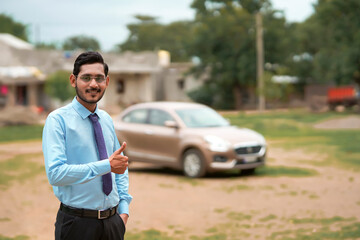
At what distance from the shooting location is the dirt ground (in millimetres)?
8016

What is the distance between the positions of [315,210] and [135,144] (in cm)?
606

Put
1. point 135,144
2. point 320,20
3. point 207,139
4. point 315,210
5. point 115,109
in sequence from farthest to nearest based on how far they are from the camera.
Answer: point 115,109 → point 320,20 → point 135,144 → point 207,139 → point 315,210

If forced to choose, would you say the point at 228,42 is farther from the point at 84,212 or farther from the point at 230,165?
the point at 84,212

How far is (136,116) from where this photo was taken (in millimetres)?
14359

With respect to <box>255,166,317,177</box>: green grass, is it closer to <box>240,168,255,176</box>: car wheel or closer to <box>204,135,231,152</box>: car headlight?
<box>240,168,255,176</box>: car wheel

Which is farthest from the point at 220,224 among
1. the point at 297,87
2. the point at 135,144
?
the point at 297,87

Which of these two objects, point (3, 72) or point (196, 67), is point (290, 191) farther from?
point (196, 67)

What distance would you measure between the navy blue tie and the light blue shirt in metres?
0.02

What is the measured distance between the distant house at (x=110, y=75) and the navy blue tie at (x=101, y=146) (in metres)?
39.4

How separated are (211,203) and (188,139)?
3269 mm

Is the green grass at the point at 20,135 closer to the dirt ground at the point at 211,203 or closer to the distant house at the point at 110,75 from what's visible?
the distant house at the point at 110,75

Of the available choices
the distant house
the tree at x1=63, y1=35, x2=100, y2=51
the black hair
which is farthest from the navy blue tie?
the tree at x1=63, y1=35, x2=100, y2=51

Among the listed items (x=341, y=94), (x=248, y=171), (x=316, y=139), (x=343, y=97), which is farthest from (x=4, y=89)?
(x=248, y=171)

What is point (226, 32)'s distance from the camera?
2088 inches
